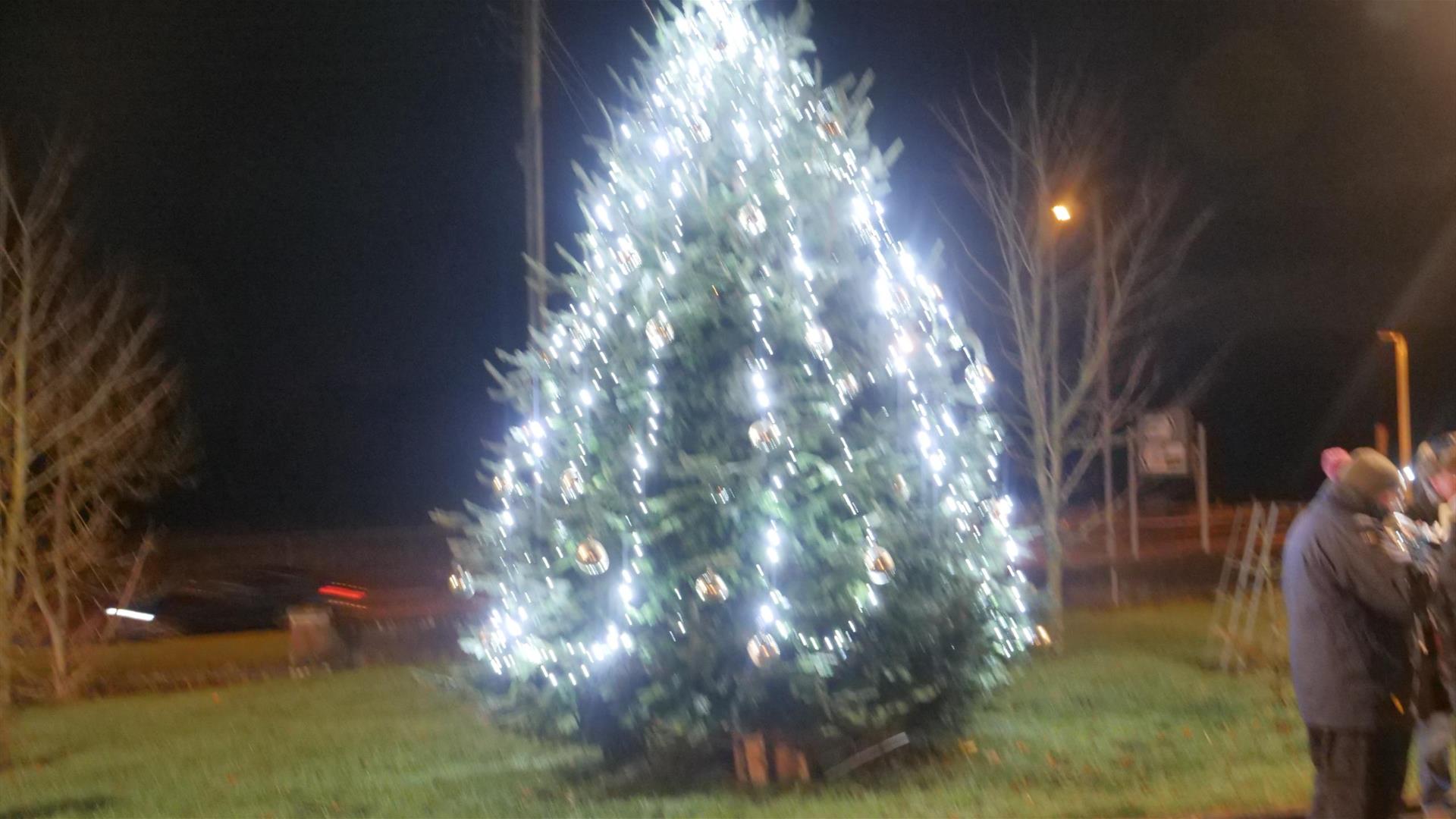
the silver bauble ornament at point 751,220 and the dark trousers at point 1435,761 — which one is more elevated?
the silver bauble ornament at point 751,220

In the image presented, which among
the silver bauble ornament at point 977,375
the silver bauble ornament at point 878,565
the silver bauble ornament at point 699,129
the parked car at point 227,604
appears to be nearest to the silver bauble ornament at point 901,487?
the silver bauble ornament at point 878,565

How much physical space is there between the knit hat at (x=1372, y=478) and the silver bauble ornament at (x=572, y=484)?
4.06 meters

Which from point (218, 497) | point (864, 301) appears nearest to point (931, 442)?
point (864, 301)

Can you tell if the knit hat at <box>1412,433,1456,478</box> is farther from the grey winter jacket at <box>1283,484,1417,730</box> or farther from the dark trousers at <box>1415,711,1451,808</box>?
the grey winter jacket at <box>1283,484,1417,730</box>

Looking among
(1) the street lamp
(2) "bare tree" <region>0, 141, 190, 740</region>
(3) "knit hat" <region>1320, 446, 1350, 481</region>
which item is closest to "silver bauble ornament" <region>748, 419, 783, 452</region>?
(3) "knit hat" <region>1320, 446, 1350, 481</region>

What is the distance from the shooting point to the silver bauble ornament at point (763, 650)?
6.96 metres

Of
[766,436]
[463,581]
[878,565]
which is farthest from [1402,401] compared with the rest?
[463,581]

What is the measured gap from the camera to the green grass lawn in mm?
7258

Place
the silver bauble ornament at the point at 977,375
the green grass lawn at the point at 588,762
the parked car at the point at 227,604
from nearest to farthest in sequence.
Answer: the green grass lawn at the point at 588,762, the silver bauble ornament at the point at 977,375, the parked car at the point at 227,604

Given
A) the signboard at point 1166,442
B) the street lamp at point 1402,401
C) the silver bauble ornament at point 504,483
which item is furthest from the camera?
the street lamp at point 1402,401

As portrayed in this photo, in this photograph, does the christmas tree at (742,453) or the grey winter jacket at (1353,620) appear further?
the christmas tree at (742,453)

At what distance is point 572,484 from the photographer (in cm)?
749

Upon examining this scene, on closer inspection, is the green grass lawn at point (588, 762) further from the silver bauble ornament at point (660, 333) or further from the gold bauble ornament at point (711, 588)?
the silver bauble ornament at point (660, 333)

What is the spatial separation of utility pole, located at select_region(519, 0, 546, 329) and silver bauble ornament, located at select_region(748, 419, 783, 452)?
3.48 meters
